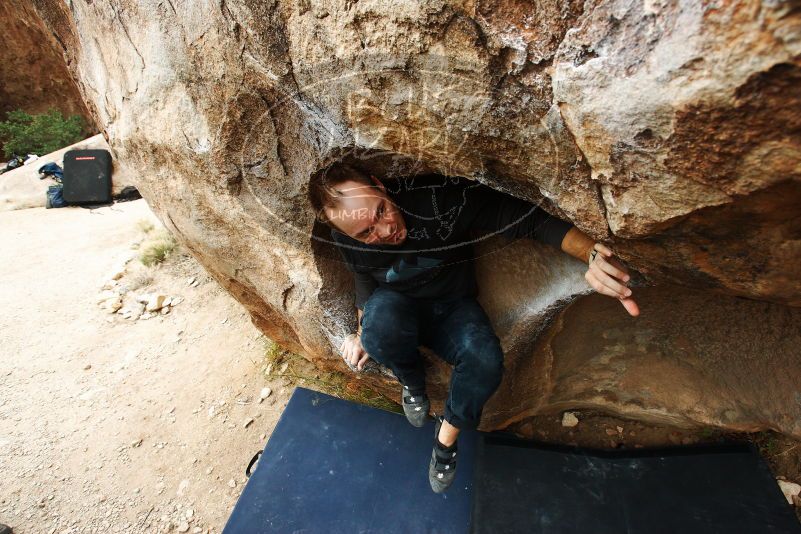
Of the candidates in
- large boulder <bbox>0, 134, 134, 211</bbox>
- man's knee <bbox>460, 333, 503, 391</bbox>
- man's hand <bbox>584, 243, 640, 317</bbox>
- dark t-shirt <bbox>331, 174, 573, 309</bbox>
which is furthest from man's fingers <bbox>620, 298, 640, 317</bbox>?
large boulder <bbox>0, 134, 134, 211</bbox>

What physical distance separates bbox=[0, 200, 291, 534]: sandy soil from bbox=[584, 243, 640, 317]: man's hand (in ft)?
6.85

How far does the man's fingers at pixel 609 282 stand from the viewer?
4.33 ft

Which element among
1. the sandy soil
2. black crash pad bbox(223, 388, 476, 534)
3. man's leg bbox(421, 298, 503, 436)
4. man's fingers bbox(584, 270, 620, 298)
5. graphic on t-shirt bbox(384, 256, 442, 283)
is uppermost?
man's fingers bbox(584, 270, 620, 298)

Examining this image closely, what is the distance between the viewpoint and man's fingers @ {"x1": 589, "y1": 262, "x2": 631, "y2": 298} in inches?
52.0

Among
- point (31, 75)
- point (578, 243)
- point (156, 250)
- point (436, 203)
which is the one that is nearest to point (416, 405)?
point (436, 203)

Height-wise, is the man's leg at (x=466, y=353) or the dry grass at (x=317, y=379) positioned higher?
the man's leg at (x=466, y=353)

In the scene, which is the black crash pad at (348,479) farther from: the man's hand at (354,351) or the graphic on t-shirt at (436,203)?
the graphic on t-shirt at (436,203)

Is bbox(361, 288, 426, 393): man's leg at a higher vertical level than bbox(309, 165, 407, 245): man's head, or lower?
lower

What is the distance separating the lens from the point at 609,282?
1334mm

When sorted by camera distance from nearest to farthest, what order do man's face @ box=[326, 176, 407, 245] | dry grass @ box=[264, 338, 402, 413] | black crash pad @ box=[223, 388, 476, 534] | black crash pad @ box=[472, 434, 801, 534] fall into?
man's face @ box=[326, 176, 407, 245], black crash pad @ box=[472, 434, 801, 534], black crash pad @ box=[223, 388, 476, 534], dry grass @ box=[264, 338, 402, 413]

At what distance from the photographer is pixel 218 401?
2.93 meters

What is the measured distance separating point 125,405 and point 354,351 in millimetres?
1929

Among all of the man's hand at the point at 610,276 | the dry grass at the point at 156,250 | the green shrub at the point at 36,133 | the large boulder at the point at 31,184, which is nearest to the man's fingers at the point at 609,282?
the man's hand at the point at 610,276

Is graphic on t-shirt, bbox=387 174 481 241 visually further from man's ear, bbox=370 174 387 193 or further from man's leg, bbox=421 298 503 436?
man's leg, bbox=421 298 503 436
